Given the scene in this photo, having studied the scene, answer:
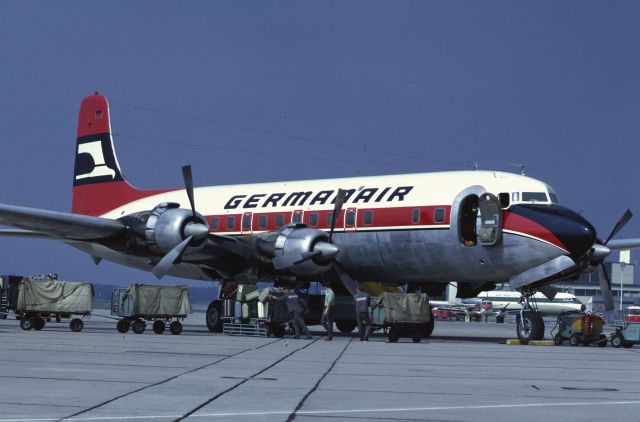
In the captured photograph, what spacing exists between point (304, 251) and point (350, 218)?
209cm

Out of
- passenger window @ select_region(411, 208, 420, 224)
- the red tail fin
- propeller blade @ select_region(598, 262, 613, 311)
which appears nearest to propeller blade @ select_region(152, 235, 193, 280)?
passenger window @ select_region(411, 208, 420, 224)

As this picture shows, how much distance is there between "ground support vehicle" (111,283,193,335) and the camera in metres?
27.9

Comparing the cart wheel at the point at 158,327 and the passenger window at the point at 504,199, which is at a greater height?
the passenger window at the point at 504,199

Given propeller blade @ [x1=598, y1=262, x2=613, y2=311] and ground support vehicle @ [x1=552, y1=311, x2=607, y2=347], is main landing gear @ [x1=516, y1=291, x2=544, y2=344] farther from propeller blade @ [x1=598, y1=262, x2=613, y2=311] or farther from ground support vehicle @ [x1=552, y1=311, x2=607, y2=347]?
propeller blade @ [x1=598, y1=262, x2=613, y2=311]

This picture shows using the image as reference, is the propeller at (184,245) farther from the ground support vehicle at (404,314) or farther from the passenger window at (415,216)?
the passenger window at (415,216)

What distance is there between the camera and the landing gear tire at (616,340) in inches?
1036

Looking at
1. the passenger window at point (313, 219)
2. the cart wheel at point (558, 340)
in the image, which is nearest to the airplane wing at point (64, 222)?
the passenger window at point (313, 219)

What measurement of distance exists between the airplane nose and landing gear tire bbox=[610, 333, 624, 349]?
2977 millimetres

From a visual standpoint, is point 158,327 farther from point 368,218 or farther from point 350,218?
point 368,218

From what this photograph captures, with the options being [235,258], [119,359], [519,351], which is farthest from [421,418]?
[235,258]

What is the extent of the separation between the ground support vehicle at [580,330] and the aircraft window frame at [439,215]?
426cm

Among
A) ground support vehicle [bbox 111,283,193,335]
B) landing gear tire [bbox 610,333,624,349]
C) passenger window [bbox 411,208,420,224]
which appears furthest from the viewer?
ground support vehicle [bbox 111,283,193,335]

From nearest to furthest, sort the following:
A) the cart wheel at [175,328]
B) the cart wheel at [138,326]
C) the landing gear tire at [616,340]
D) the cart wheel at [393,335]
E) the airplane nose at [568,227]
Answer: the airplane nose at [568,227]
the cart wheel at [393,335]
the landing gear tire at [616,340]
the cart wheel at [138,326]
the cart wheel at [175,328]

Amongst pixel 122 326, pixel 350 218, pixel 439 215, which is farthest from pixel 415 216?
pixel 122 326
